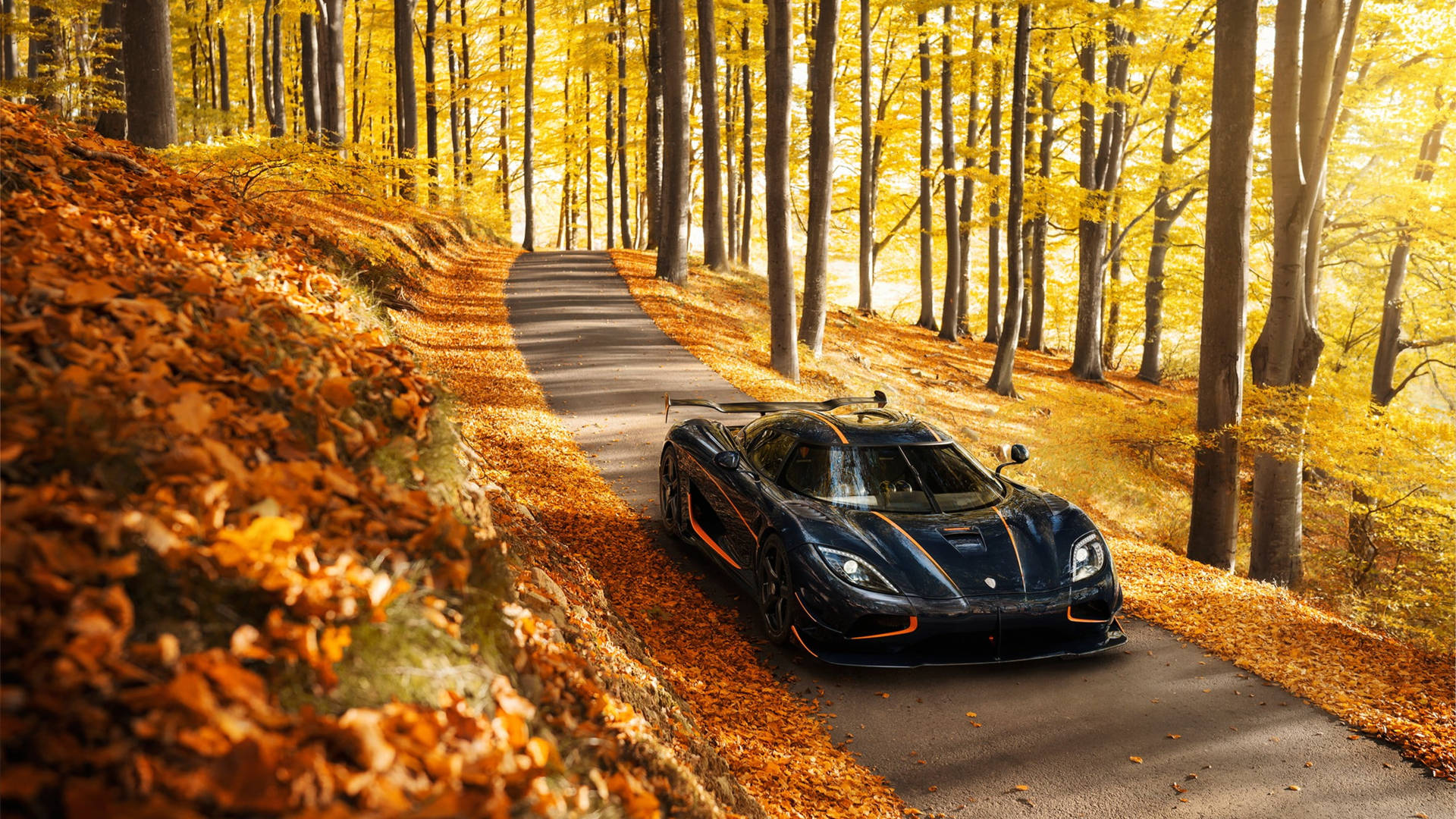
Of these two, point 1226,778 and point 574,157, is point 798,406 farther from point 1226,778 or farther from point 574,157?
point 574,157

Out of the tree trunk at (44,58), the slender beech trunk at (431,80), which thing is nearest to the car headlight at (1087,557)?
the tree trunk at (44,58)

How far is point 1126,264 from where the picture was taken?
2966 centimetres

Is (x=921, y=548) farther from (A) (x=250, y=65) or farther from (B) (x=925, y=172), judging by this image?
(A) (x=250, y=65)

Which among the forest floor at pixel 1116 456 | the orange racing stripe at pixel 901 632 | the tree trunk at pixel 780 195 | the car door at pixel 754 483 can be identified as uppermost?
the tree trunk at pixel 780 195

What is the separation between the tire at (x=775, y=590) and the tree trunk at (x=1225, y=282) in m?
6.15

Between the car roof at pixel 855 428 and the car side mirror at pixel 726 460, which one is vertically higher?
the car roof at pixel 855 428

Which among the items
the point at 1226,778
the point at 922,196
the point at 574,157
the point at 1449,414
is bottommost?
the point at 1226,778

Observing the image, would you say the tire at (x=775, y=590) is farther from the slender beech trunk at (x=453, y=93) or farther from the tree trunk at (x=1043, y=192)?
the slender beech trunk at (x=453, y=93)

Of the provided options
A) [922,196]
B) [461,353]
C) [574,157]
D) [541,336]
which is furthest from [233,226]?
[574,157]

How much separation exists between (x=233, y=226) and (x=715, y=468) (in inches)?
145

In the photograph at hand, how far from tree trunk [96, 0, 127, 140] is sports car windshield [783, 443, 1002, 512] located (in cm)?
959

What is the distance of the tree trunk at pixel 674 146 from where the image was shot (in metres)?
20.1

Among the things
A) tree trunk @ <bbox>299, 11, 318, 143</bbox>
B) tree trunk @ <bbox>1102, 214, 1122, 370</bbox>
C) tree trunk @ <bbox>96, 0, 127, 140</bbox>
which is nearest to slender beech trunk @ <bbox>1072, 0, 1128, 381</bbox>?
tree trunk @ <bbox>1102, 214, 1122, 370</bbox>

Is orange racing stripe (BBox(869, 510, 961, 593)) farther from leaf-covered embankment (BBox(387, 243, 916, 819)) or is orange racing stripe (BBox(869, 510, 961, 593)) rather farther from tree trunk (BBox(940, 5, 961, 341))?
tree trunk (BBox(940, 5, 961, 341))
